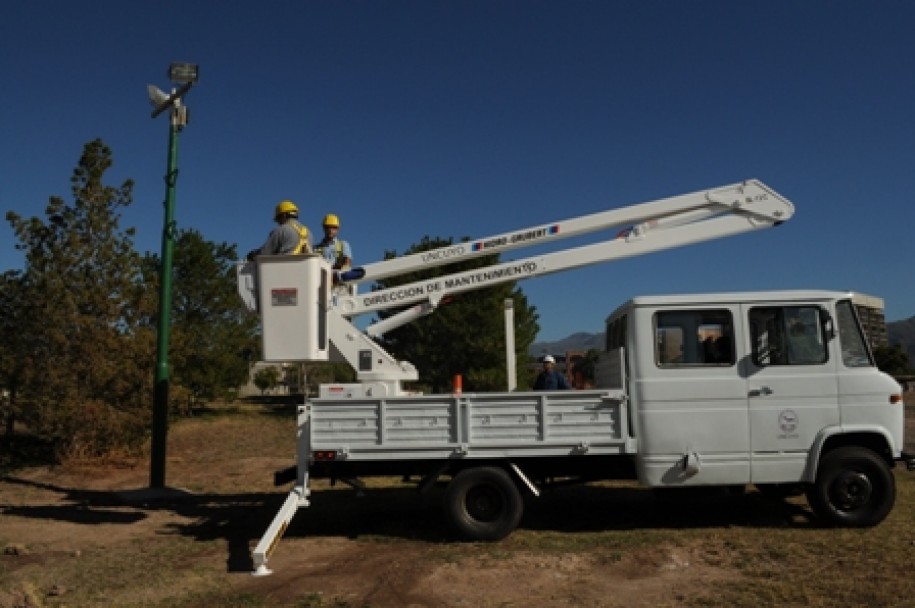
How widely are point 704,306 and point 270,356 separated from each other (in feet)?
15.2

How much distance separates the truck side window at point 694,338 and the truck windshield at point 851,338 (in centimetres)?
115

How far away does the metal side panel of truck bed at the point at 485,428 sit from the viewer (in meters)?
7.41

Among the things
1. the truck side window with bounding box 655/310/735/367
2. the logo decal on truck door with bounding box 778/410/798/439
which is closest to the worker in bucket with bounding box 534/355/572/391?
the truck side window with bounding box 655/310/735/367

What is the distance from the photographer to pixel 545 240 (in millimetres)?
8812

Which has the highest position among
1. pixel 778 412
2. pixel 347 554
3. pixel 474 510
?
pixel 778 412

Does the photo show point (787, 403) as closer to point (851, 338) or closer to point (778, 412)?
point (778, 412)

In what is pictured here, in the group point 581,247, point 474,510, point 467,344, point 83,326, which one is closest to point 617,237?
point 581,247

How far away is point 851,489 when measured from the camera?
24.4ft

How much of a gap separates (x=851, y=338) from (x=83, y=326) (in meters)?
13.2

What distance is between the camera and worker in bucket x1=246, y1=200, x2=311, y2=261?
7.90m

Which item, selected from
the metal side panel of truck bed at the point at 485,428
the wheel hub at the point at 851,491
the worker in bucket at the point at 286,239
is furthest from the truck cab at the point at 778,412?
the worker in bucket at the point at 286,239

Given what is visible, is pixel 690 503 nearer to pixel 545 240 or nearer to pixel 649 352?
pixel 649 352

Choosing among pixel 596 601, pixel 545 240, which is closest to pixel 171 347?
pixel 545 240

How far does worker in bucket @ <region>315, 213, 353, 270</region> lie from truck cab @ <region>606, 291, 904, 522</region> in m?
3.58
